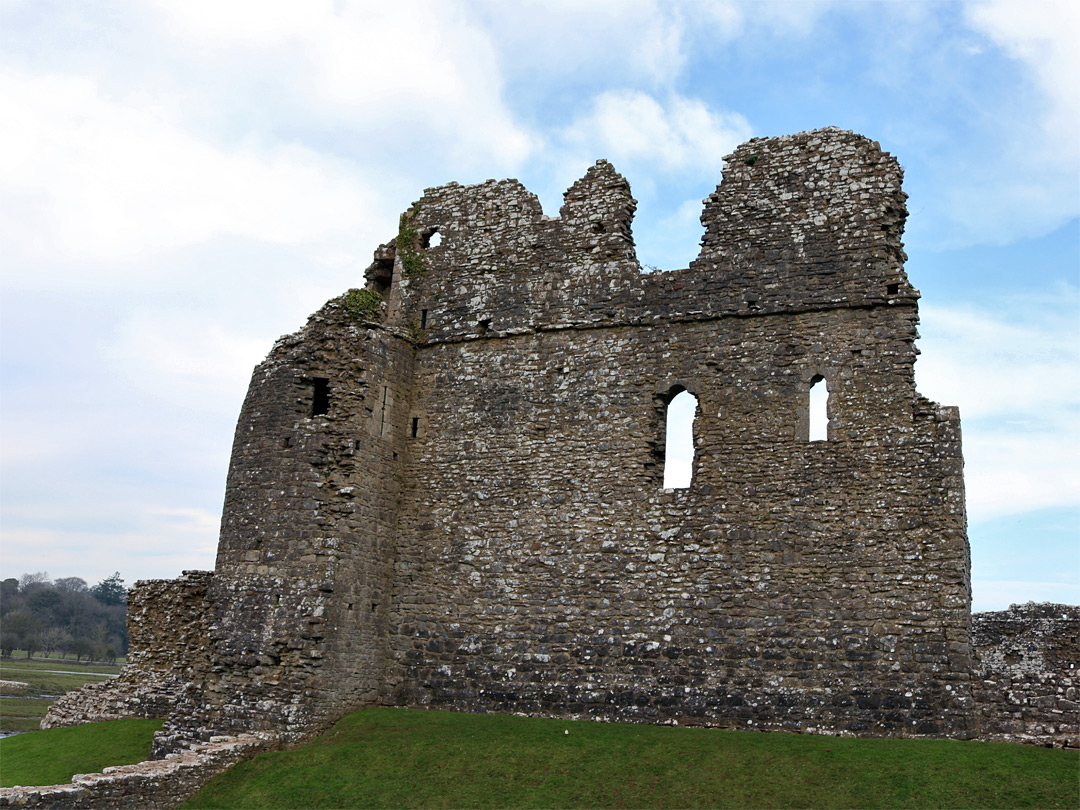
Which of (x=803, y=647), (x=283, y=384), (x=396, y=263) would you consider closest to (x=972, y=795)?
(x=803, y=647)

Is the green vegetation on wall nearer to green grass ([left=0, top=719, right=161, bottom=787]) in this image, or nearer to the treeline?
green grass ([left=0, top=719, right=161, bottom=787])

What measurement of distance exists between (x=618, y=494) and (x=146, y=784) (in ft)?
26.7

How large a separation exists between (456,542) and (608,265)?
5628 millimetres

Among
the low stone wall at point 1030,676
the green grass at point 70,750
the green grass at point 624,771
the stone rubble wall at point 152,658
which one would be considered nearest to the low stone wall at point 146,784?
the green grass at point 624,771

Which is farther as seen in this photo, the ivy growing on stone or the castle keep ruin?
the ivy growing on stone

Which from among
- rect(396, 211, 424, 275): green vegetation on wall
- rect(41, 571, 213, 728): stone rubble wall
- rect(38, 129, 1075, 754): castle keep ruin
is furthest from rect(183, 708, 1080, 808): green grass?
rect(396, 211, 424, 275): green vegetation on wall

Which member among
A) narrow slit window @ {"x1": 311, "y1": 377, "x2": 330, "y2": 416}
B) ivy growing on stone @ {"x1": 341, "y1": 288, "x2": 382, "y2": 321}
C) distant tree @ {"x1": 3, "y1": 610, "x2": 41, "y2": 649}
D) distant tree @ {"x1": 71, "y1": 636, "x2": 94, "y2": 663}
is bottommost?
distant tree @ {"x1": 71, "y1": 636, "x2": 94, "y2": 663}

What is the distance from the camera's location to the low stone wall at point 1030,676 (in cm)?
1255

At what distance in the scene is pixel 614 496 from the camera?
1577 cm

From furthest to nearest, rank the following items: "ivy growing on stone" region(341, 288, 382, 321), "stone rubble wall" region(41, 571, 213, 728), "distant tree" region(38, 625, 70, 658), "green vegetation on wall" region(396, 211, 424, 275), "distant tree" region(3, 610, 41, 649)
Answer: "distant tree" region(38, 625, 70, 658) < "distant tree" region(3, 610, 41, 649) < "green vegetation on wall" region(396, 211, 424, 275) < "stone rubble wall" region(41, 571, 213, 728) < "ivy growing on stone" region(341, 288, 382, 321)

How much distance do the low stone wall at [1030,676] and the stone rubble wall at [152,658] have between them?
43.7ft

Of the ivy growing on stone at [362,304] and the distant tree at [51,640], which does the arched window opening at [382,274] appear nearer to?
the ivy growing on stone at [362,304]

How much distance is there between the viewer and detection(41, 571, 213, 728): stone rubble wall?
17.8m

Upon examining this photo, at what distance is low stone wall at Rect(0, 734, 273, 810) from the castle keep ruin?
0.85m
